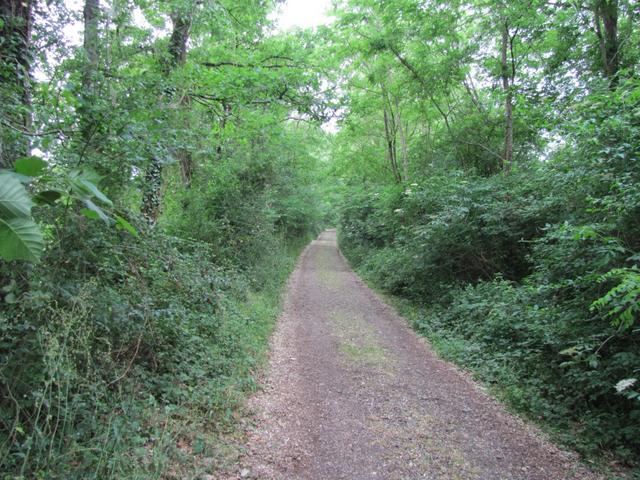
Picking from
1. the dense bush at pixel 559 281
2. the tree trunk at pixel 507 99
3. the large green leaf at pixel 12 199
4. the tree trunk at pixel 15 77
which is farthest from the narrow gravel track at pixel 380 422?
the tree trunk at pixel 507 99

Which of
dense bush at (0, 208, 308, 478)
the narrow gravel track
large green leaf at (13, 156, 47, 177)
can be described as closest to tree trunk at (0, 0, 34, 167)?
dense bush at (0, 208, 308, 478)

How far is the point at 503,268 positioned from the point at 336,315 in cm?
423

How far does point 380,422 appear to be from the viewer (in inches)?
169

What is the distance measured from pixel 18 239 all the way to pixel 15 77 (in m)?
2.57

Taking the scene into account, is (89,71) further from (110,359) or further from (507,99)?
(507,99)

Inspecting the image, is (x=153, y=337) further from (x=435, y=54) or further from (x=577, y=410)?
(x=435, y=54)

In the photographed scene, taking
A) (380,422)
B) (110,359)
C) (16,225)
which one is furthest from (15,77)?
(380,422)

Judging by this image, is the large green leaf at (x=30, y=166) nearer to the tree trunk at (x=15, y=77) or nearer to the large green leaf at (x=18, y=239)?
the large green leaf at (x=18, y=239)

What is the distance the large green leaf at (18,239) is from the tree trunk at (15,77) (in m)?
1.58

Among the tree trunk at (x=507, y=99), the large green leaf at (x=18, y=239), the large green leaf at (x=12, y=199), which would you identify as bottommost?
the large green leaf at (x=18, y=239)

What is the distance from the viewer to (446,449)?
381 centimetres

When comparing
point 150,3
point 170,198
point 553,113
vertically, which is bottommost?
point 170,198

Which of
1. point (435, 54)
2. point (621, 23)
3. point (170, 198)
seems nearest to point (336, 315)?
point (170, 198)

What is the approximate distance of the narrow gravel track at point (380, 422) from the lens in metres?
3.52
